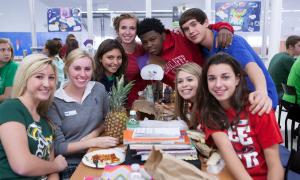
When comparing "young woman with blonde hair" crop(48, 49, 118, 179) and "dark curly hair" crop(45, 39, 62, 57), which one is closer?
"young woman with blonde hair" crop(48, 49, 118, 179)

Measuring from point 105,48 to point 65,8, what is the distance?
4.03 metres

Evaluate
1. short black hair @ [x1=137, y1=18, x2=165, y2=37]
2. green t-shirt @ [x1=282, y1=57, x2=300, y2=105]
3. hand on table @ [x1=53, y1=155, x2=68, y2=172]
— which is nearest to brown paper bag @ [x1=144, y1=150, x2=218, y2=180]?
hand on table @ [x1=53, y1=155, x2=68, y2=172]

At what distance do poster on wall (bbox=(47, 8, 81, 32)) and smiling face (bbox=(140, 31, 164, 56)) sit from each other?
3.92 metres

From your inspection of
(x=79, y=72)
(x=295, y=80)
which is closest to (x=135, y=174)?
(x=79, y=72)

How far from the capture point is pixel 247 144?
1561mm

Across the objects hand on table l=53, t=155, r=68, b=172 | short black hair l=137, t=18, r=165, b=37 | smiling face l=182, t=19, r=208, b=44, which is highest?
short black hair l=137, t=18, r=165, b=37

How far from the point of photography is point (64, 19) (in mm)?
5973

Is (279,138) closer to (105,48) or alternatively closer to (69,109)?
(69,109)

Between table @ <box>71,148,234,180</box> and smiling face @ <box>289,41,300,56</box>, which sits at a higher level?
smiling face @ <box>289,41,300,56</box>

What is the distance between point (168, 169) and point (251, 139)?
2.73ft

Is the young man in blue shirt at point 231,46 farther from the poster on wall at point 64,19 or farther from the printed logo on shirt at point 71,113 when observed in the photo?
the poster on wall at point 64,19

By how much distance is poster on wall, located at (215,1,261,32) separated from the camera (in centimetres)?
568

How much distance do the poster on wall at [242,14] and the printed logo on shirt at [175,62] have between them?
376 cm

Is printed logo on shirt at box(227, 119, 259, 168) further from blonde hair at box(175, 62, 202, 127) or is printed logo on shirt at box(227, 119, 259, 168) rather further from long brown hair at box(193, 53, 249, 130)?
blonde hair at box(175, 62, 202, 127)
